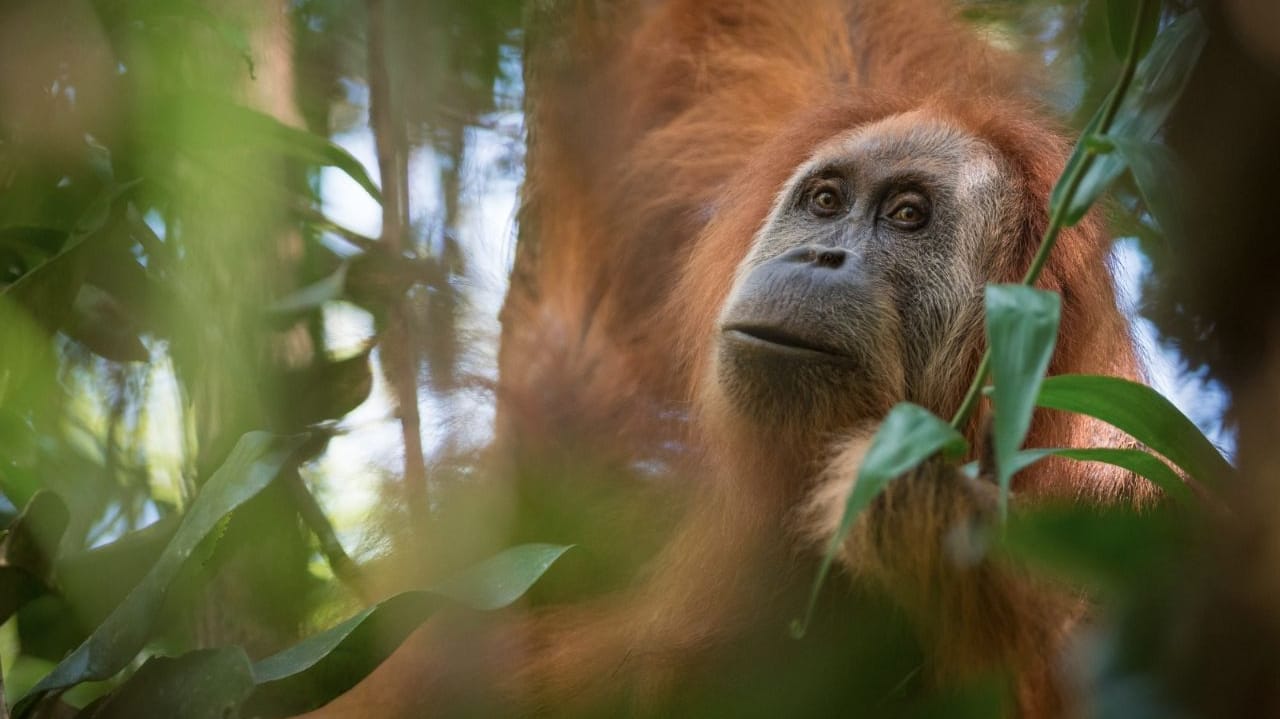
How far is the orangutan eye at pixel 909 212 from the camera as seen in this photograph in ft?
7.86

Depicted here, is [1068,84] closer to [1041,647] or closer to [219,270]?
[1041,647]

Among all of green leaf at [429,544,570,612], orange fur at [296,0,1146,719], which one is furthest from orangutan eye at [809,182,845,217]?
green leaf at [429,544,570,612]

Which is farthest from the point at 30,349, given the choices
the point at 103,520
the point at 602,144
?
the point at 602,144

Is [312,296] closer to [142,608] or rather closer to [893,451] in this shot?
[142,608]

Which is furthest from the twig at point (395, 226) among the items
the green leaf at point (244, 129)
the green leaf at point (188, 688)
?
the green leaf at point (188, 688)

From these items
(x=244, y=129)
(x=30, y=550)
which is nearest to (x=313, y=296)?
(x=244, y=129)

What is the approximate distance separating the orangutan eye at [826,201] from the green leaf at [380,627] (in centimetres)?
102

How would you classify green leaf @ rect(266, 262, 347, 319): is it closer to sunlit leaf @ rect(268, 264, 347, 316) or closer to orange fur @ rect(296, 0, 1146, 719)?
sunlit leaf @ rect(268, 264, 347, 316)

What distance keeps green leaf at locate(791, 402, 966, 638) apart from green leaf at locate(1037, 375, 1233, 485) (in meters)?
0.24

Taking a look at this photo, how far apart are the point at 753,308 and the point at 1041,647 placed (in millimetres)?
743

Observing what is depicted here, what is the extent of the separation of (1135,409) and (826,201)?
1.21 meters

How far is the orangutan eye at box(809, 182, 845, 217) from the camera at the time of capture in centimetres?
248

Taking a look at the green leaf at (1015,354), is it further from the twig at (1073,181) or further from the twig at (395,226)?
the twig at (395,226)

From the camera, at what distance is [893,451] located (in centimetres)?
111
